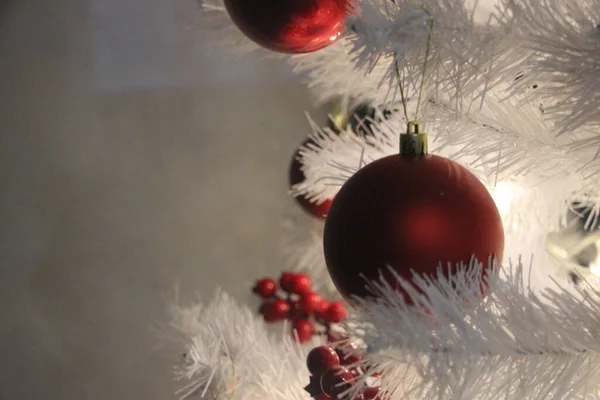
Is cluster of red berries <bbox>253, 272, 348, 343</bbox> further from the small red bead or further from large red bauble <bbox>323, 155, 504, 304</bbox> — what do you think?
large red bauble <bbox>323, 155, 504, 304</bbox>

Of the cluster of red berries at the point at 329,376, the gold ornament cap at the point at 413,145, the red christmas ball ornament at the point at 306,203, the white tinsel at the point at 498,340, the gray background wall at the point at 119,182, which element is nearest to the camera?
the white tinsel at the point at 498,340

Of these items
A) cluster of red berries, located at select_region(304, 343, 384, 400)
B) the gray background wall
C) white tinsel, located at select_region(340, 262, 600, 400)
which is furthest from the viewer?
the gray background wall

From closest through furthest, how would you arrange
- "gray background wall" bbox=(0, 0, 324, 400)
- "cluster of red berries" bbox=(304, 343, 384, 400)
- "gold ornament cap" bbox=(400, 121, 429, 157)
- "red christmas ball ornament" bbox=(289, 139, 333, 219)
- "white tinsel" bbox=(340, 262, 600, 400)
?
A: 1. "white tinsel" bbox=(340, 262, 600, 400)
2. "gold ornament cap" bbox=(400, 121, 429, 157)
3. "cluster of red berries" bbox=(304, 343, 384, 400)
4. "red christmas ball ornament" bbox=(289, 139, 333, 219)
5. "gray background wall" bbox=(0, 0, 324, 400)

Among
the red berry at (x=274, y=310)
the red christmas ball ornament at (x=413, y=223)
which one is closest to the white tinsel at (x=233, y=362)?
the red berry at (x=274, y=310)

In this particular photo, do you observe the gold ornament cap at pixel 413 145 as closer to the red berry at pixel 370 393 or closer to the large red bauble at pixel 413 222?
the large red bauble at pixel 413 222

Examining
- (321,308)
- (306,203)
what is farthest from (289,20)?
(321,308)

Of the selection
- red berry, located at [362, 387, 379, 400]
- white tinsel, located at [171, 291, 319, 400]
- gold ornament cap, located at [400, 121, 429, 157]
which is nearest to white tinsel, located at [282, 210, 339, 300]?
white tinsel, located at [171, 291, 319, 400]

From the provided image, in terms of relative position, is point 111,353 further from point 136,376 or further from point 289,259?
point 289,259
